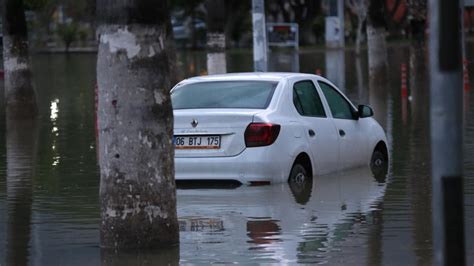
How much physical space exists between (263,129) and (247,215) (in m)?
1.49

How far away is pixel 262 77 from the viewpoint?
13555 mm

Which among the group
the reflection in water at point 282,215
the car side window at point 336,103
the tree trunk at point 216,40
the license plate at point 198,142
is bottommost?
the reflection in water at point 282,215

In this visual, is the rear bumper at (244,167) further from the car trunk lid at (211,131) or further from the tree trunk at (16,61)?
the tree trunk at (16,61)

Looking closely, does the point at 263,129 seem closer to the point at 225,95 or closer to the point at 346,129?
the point at 225,95

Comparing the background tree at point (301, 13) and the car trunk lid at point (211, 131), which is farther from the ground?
the background tree at point (301, 13)

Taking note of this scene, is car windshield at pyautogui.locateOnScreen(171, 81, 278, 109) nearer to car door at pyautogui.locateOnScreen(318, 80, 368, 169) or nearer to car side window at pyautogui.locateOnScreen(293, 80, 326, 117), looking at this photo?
car side window at pyautogui.locateOnScreen(293, 80, 326, 117)

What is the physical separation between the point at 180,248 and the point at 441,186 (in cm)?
444

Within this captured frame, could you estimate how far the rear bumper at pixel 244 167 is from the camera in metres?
12.4

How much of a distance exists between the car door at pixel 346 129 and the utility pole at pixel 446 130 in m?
8.42

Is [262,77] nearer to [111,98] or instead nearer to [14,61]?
[111,98]

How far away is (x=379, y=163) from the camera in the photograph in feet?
49.5

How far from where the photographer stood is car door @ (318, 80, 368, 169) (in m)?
14.0

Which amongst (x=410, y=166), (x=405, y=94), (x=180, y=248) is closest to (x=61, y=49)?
(x=405, y=94)

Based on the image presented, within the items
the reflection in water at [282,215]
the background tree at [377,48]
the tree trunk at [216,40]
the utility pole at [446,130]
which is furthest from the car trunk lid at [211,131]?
the background tree at [377,48]
